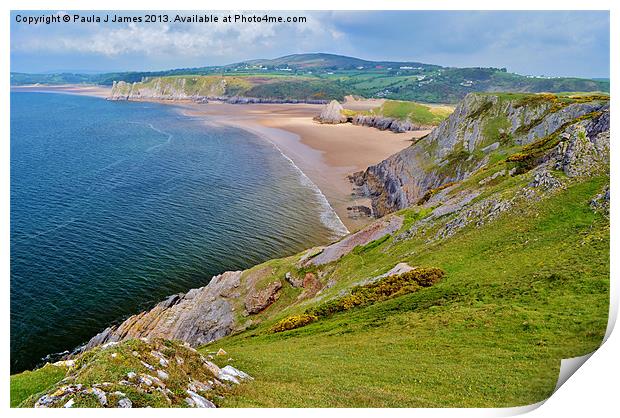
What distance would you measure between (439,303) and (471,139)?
2344 inches

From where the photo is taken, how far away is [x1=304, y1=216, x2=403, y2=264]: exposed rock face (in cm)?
5200

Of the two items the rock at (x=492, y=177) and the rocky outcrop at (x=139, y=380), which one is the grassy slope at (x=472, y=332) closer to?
the rocky outcrop at (x=139, y=380)

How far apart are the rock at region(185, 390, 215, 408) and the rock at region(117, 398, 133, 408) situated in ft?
9.01

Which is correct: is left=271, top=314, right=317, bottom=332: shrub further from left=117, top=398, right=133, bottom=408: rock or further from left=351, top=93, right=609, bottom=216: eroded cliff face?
left=351, top=93, right=609, bottom=216: eroded cliff face

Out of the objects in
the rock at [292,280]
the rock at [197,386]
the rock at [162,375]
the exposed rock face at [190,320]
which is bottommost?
the exposed rock face at [190,320]

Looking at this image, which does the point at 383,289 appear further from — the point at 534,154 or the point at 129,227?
the point at 129,227

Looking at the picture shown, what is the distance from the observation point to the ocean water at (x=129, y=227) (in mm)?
56844

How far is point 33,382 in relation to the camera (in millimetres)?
23703

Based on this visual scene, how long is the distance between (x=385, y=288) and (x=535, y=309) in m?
12.8

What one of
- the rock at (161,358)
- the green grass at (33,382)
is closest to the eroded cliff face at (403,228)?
the green grass at (33,382)

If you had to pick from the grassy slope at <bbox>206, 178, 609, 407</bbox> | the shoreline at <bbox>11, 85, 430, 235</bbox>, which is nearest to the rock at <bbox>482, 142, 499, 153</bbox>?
the shoreline at <bbox>11, 85, 430, 235</bbox>

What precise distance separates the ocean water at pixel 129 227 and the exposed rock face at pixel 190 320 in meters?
5.31

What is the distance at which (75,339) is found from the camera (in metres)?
51.6

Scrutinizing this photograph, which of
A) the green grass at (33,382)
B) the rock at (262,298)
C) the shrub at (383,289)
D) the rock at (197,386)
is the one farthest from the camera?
the rock at (262,298)
